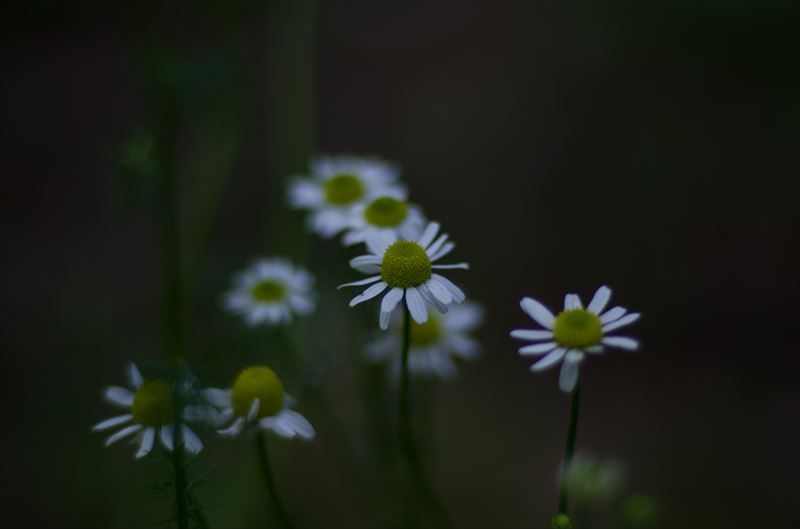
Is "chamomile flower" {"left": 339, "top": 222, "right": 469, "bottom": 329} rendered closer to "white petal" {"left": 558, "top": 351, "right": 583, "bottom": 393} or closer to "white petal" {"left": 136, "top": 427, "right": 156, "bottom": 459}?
"white petal" {"left": 558, "top": 351, "right": 583, "bottom": 393}

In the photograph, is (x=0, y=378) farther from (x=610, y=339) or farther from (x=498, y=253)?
(x=610, y=339)

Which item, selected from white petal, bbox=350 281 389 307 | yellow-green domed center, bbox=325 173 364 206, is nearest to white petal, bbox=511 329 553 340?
white petal, bbox=350 281 389 307

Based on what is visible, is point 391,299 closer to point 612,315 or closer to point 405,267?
point 405,267

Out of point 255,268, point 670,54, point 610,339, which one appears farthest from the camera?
point 670,54

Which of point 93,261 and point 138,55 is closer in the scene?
point 138,55

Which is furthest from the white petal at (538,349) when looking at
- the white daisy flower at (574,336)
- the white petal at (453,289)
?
the white petal at (453,289)

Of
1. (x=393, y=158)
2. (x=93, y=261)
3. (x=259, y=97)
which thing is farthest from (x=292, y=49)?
(x=93, y=261)
